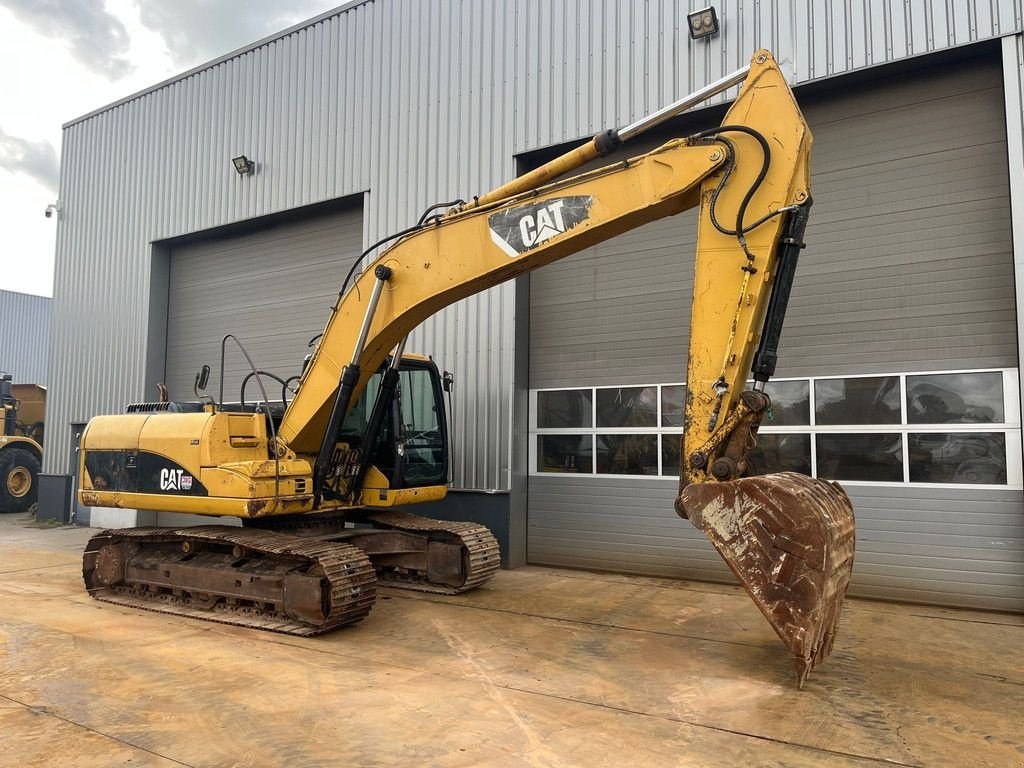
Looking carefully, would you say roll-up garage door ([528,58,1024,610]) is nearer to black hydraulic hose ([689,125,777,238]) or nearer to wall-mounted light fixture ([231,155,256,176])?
black hydraulic hose ([689,125,777,238])

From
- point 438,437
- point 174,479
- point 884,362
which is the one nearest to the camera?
point 174,479

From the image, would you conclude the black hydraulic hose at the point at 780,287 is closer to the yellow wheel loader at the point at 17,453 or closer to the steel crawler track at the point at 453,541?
the steel crawler track at the point at 453,541

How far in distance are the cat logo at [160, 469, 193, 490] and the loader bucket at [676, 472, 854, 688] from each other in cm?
454

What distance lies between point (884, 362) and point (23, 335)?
3504 centimetres

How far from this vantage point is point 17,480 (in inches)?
626

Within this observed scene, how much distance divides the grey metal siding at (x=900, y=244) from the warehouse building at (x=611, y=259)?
0.08 feet

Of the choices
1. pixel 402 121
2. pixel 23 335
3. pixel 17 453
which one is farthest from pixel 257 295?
pixel 23 335

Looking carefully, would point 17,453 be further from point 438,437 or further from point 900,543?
point 900,543

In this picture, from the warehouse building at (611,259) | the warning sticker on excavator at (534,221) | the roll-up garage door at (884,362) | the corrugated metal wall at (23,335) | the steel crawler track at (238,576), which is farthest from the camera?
the corrugated metal wall at (23,335)

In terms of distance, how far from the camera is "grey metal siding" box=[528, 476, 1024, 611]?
7.01 meters

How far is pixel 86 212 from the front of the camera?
14367 mm

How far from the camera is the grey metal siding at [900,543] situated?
276 inches

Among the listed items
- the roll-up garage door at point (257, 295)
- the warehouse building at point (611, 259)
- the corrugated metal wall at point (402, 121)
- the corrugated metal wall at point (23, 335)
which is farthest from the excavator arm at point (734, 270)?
the corrugated metal wall at point (23, 335)

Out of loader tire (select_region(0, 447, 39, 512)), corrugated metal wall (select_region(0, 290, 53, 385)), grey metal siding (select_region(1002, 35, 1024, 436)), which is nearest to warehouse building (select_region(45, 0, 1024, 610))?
grey metal siding (select_region(1002, 35, 1024, 436))
